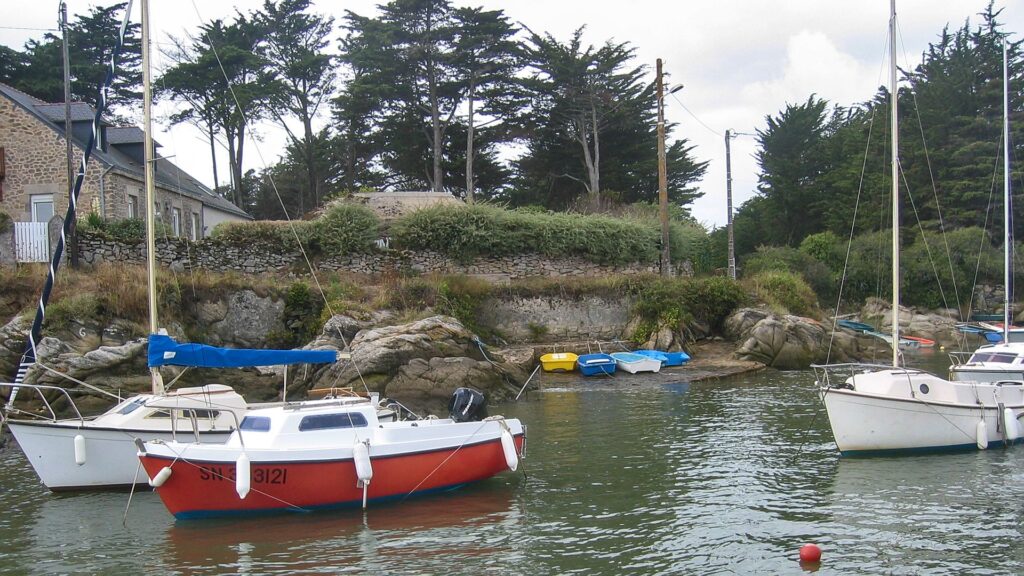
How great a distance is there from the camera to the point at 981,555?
10609mm

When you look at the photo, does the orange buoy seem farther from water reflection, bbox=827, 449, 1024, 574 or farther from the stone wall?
the stone wall

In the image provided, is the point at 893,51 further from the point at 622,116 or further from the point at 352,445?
the point at 622,116

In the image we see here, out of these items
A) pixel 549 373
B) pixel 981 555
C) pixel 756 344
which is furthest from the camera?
pixel 756 344

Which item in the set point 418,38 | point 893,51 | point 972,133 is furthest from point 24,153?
point 972,133

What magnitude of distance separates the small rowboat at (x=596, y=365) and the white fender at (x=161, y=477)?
18606 mm

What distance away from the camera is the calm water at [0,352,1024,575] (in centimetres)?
1082

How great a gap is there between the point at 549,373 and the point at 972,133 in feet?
130

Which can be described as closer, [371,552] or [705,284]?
[371,552]

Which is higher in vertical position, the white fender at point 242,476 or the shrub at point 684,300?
the shrub at point 684,300

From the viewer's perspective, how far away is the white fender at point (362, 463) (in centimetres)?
1313

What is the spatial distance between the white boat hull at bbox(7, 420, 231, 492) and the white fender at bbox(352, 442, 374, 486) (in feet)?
13.3

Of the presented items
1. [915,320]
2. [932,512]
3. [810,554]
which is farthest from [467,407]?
[915,320]

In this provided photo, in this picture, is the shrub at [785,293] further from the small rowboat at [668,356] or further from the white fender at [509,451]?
the white fender at [509,451]

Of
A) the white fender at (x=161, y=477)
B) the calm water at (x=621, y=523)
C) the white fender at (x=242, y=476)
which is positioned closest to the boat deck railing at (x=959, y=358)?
the calm water at (x=621, y=523)
